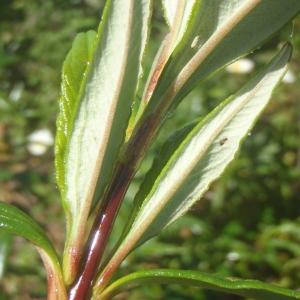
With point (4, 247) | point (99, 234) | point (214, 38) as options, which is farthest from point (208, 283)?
point (4, 247)

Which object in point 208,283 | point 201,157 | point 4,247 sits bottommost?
point 208,283

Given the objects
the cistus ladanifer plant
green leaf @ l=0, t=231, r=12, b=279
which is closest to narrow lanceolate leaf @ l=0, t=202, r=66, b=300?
the cistus ladanifer plant

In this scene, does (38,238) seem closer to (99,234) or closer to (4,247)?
(99,234)

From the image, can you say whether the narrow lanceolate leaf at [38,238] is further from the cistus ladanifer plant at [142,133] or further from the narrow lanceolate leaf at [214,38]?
the narrow lanceolate leaf at [214,38]

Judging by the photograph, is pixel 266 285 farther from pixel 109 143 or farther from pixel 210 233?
pixel 210 233

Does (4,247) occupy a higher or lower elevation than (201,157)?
higher

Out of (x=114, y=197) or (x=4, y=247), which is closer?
(x=114, y=197)

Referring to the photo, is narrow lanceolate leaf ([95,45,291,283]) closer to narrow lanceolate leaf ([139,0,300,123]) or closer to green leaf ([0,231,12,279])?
narrow lanceolate leaf ([139,0,300,123])
